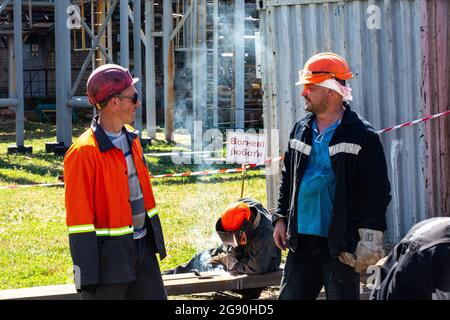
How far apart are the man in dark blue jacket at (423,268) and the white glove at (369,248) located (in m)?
1.17

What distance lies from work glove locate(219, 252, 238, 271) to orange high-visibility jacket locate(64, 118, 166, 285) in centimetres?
250

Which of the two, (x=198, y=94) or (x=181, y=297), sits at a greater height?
(x=198, y=94)

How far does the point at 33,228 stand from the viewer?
10.2 metres

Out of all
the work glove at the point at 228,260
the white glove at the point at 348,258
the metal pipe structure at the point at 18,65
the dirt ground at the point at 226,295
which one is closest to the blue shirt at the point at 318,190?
the white glove at the point at 348,258

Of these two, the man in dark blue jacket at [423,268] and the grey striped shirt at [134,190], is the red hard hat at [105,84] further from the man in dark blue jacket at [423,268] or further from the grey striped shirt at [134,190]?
the man in dark blue jacket at [423,268]

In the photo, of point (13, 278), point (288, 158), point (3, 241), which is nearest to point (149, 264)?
point (288, 158)

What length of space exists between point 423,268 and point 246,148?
20.2ft

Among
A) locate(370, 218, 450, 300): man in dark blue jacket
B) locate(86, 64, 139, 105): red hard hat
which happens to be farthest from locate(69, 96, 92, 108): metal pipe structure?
locate(370, 218, 450, 300): man in dark blue jacket

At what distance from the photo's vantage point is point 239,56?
19438 mm

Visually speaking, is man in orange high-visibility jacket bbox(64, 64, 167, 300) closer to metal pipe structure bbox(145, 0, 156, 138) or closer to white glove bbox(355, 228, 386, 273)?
white glove bbox(355, 228, 386, 273)

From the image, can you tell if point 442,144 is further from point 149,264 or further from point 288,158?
point 149,264

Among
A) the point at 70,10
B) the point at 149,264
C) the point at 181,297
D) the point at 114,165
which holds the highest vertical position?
the point at 70,10

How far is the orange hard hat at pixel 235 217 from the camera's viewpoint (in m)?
6.89
